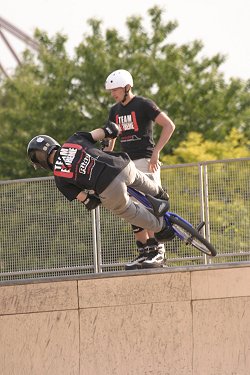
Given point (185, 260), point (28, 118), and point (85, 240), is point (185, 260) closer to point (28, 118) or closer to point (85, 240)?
point (85, 240)

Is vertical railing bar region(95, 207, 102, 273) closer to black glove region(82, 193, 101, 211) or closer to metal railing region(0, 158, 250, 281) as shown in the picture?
metal railing region(0, 158, 250, 281)

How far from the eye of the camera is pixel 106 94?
37469mm

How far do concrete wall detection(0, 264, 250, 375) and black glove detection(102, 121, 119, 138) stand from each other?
175 centimetres

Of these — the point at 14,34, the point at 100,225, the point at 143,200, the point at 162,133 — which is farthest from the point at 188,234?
the point at 14,34

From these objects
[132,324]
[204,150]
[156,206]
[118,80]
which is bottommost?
[132,324]

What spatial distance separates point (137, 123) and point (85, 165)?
134 cm

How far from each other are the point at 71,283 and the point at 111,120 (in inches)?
75.8

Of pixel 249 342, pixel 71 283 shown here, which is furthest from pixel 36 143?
pixel 249 342

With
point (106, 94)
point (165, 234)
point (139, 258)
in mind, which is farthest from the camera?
point (106, 94)

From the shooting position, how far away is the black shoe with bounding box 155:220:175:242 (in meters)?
12.6

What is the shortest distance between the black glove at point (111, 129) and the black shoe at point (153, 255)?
163cm

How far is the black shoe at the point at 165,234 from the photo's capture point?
1259 cm

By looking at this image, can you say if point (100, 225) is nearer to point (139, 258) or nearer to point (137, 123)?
point (139, 258)

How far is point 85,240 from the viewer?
564 inches
